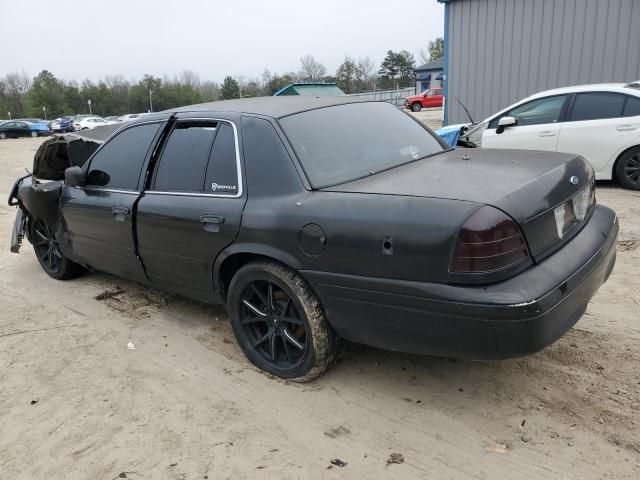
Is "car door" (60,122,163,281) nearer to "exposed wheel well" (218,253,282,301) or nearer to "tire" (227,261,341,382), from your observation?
"exposed wheel well" (218,253,282,301)

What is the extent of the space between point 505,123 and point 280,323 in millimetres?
5997

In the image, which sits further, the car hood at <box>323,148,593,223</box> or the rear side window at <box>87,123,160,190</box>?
the rear side window at <box>87,123,160,190</box>

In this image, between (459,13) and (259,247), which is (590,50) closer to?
(459,13)

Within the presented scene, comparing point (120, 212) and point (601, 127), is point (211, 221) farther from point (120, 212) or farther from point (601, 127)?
point (601, 127)

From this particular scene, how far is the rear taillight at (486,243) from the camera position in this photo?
90.1 inches

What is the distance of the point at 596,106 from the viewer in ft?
24.0

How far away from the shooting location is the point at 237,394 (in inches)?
122

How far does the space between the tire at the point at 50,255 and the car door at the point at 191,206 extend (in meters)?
1.77

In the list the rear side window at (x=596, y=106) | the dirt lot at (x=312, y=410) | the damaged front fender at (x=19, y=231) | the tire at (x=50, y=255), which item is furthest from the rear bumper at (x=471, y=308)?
the rear side window at (x=596, y=106)

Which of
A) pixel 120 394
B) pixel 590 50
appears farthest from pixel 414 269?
pixel 590 50

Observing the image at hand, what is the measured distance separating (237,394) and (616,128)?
647 centimetres

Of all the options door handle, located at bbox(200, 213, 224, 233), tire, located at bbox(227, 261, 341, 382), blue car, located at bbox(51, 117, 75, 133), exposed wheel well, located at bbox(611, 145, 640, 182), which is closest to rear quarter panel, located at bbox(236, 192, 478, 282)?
tire, located at bbox(227, 261, 341, 382)

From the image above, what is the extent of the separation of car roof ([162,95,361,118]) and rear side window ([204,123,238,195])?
0.19 metres

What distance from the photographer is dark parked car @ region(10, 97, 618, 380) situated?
2352mm
